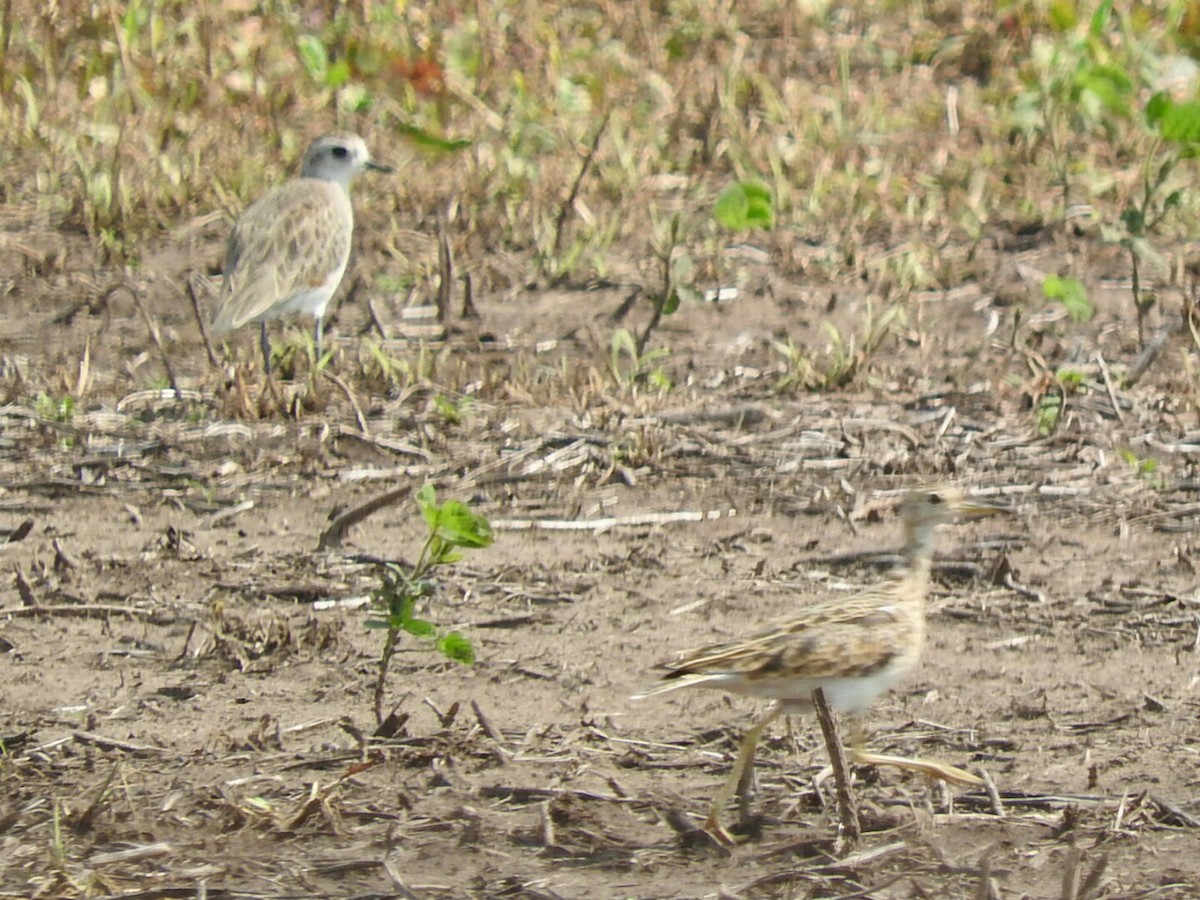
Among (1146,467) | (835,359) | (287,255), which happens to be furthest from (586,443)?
(287,255)

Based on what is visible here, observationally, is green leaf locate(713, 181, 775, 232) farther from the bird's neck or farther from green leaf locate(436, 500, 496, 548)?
green leaf locate(436, 500, 496, 548)

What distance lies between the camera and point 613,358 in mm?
8156

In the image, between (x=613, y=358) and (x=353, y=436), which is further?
(x=613, y=358)

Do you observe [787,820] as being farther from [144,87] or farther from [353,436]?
A: [144,87]

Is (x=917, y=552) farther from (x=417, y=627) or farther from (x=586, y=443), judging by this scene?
(x=586, y=443)

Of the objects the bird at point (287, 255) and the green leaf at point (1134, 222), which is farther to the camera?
the bird at point (287, 255)

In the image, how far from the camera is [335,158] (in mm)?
9930

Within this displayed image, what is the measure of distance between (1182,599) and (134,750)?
2.99 meters

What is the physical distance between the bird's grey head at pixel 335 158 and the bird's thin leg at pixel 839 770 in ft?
18.8

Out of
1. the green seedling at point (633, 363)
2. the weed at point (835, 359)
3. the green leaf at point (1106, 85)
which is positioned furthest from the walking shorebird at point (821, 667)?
the green leaf at point (1106, 85)

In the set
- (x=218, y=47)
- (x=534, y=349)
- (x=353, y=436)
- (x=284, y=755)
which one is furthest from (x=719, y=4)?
(x=284, y=755)

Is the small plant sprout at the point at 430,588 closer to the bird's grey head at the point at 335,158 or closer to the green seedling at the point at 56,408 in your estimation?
the green seedling at the point at 56,408

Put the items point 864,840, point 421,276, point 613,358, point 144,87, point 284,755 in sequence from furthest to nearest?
1. point 144,87
2. point 421,276
3. point 613,358
4. point 284,755
5. point 864,840

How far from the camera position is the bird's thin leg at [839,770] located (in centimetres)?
459
